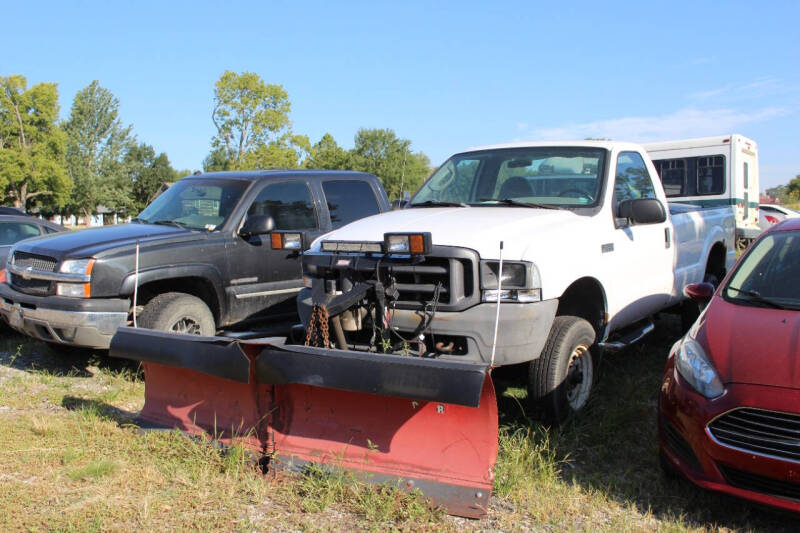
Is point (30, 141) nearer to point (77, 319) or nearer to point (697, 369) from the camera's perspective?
point (77, 319)

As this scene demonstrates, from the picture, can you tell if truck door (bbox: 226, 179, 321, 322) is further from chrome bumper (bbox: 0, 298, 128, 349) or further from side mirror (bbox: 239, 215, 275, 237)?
chrome bumper (bbox: 0, 298, 128, 349)

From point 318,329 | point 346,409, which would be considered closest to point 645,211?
point 318,329

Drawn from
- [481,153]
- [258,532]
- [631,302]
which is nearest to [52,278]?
[258,532]

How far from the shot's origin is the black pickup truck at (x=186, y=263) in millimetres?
5461

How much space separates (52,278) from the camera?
5.53 meters

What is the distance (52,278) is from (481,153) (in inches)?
152

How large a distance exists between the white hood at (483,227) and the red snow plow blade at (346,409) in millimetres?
1009

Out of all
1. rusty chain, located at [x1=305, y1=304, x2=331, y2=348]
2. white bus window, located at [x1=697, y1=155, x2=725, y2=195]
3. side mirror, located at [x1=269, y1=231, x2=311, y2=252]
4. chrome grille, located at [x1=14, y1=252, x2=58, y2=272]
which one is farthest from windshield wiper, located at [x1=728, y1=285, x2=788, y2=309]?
white bus window, located at [x1=697, y1=155, x2=725, y2=195]

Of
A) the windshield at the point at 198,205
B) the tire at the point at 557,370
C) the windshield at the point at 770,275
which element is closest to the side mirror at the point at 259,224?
the windshield at the point at 198,205

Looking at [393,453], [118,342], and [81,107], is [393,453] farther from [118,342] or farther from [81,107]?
[81,107]

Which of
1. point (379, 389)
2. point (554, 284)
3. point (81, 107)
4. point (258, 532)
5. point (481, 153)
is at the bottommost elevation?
point (258, 532)

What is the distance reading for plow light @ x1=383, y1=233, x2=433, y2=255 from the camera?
12.7 ft

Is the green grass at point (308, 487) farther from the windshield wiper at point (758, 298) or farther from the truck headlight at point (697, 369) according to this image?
the windshield wiper at point (758, 298)

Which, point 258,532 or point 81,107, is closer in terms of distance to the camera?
point 258,532
